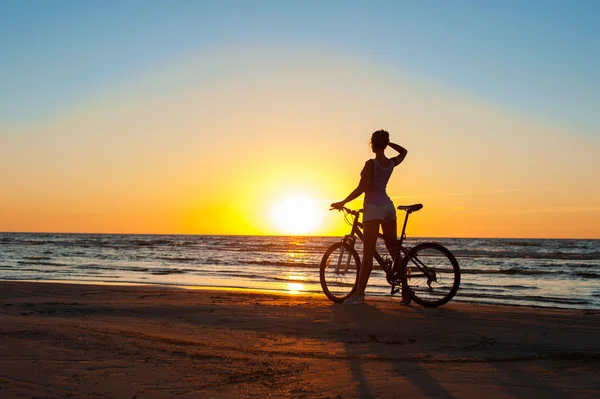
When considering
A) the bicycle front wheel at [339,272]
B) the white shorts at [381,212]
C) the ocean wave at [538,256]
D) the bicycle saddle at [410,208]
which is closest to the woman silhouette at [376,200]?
the white shorts at [381,212]

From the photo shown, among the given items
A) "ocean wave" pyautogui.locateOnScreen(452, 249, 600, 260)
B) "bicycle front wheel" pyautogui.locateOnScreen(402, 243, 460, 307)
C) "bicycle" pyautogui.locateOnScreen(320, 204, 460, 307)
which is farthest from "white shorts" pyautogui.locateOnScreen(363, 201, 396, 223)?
"ocean wave" pyautogui.locateOnScreen(452, 249, 600, 260)

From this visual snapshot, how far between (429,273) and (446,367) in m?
3.40

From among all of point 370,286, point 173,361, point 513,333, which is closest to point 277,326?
point 173,361

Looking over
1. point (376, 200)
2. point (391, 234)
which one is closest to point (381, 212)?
point (376, 200)

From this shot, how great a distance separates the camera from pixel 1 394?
10.5ft

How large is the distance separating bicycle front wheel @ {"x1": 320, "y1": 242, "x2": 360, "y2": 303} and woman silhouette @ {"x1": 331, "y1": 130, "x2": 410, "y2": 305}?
1.50ft

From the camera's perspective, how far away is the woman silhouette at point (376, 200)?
24.2ft

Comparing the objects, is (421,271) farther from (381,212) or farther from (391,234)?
(381,212)

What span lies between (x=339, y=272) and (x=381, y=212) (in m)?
1.24

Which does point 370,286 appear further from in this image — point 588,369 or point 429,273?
point 588,369

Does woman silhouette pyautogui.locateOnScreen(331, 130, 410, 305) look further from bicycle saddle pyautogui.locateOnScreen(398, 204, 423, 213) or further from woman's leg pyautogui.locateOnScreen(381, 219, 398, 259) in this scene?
bicycle saddle pyautogui.locateOnScreen(398, 204, 423, 213)

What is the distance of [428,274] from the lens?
24.3 feet

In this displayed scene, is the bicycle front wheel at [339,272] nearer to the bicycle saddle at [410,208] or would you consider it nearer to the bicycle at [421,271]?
A: the bicycle at [421,271]

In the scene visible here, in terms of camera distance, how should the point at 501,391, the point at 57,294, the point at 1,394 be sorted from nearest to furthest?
the point at 1,394 < the point at 501,391 < the point at 57,294
